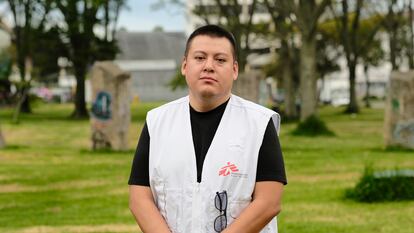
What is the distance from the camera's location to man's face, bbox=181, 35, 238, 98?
384cm

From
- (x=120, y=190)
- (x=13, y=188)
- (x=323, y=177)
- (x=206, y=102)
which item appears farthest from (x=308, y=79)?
(x=206, y=102)

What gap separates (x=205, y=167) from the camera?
3.78 meters

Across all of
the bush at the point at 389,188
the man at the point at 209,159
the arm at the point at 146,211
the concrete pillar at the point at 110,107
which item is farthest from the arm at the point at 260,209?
the concrete pillar at the point at 110,107

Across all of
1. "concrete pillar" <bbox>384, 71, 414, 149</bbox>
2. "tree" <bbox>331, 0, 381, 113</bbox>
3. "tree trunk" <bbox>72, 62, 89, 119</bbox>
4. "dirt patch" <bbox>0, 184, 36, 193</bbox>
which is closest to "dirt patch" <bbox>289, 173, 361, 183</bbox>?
"dirt patch" <bbox>0, 184, 36, 193</bbox>

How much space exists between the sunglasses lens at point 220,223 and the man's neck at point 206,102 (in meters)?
0.50

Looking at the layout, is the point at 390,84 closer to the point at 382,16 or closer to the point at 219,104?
the point at 219,104

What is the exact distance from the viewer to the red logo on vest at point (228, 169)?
3.75m

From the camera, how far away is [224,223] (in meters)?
3.78

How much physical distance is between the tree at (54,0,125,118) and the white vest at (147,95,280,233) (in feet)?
125

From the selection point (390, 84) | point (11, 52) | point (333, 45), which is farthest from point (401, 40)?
point (390, 84)

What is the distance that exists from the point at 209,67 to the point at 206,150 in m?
0.37

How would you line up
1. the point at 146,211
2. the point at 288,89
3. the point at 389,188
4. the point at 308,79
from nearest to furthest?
the point at 146,211 → the point at 389,188 → the point at 308,79 → the point at 288,89

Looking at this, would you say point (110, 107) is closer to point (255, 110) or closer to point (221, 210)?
point (255, 110)

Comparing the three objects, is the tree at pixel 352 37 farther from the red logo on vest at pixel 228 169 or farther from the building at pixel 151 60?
the building at pixel 151 60
